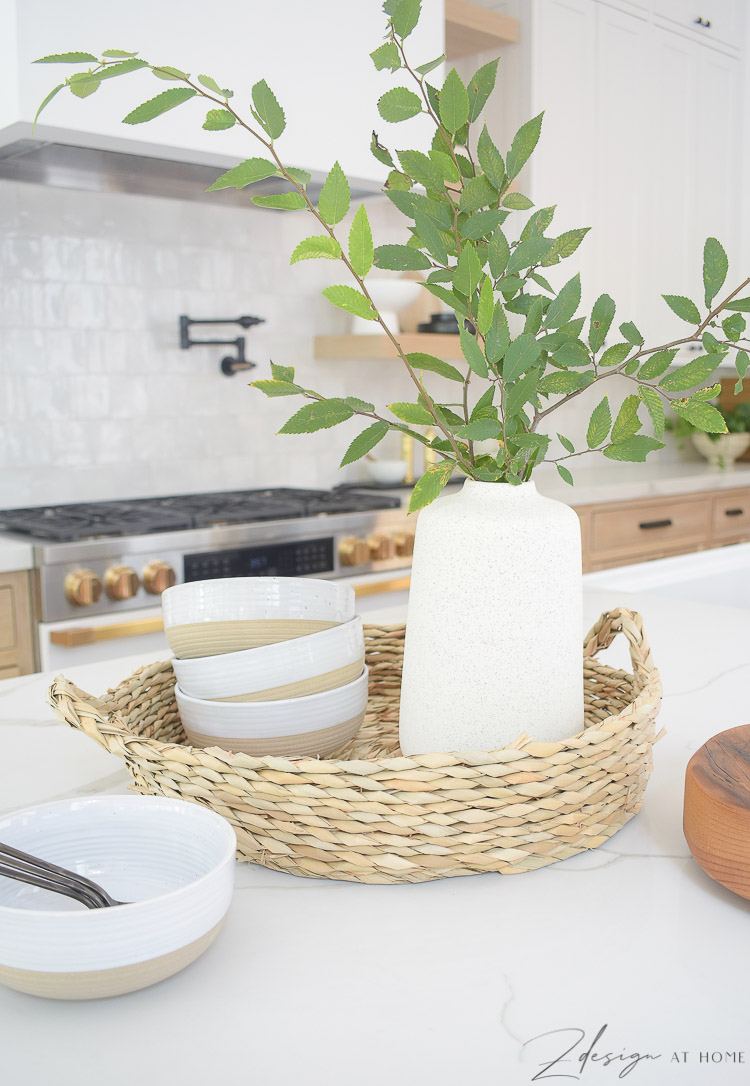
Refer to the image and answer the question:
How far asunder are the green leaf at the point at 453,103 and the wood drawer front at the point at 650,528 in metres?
2.74

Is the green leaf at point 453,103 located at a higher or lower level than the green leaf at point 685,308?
higher

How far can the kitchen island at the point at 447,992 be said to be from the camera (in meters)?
0.47

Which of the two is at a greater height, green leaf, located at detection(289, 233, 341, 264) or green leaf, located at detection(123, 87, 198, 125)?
green leaf, located at detection(123, 87, 198, 125)

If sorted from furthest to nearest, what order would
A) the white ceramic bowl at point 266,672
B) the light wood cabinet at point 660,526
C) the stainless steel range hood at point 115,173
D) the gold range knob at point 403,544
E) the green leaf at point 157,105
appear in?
1. the light wood cabinet at point 660,526
2. the gold range knob at point 403,544
3. the stainless steel range hood at point 115,173
4. the white ceramic bowl at point 266,672
5. the green leaf at point 157,105

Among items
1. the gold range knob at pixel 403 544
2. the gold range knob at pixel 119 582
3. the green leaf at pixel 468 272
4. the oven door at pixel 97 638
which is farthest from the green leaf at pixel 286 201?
the gold range knob at pixel 403 544

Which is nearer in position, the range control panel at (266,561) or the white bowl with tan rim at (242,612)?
the white bowl with tan rim at (242,612)

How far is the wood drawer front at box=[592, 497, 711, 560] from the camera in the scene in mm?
3365

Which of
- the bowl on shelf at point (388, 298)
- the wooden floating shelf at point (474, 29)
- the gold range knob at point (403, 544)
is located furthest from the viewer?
the bowl on shelf at point (388, 298)

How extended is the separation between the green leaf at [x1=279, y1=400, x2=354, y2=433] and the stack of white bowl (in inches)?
6.9

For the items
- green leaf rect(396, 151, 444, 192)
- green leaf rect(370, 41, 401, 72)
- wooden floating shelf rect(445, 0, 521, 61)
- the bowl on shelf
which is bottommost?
green leaf rect(396, 151, 444, 192)

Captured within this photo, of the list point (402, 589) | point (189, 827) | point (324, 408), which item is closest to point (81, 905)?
point (189, 827)

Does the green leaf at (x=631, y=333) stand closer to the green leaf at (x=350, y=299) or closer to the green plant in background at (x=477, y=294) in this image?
the green plant in background at (x=477, y=294)

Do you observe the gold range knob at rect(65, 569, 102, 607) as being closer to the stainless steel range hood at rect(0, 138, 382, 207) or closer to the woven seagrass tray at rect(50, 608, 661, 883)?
the stainless steel range hood at rect(0, 138, 382, 207)

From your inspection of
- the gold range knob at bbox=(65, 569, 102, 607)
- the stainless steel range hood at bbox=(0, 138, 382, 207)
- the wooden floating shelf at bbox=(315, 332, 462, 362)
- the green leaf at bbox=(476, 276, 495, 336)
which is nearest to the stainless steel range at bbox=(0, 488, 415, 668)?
the gold range knob at bbox=(65, 569, 102, 607)
